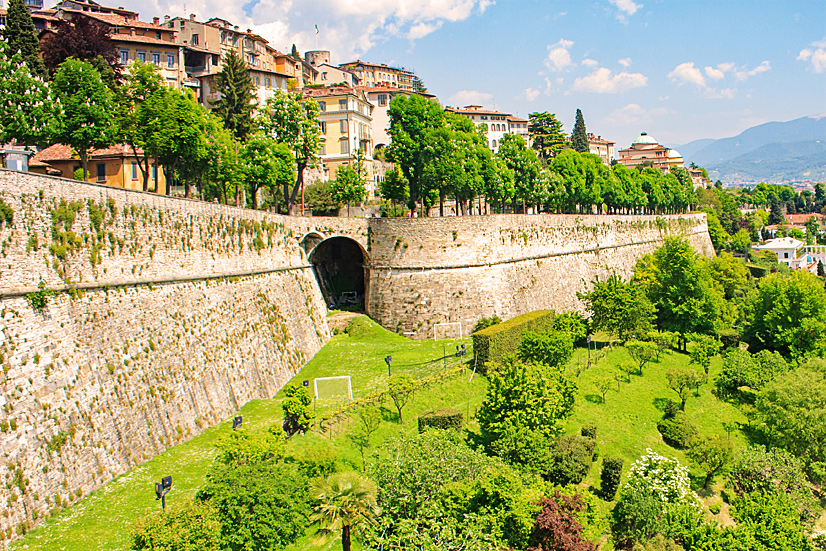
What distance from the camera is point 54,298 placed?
19672 millimetres

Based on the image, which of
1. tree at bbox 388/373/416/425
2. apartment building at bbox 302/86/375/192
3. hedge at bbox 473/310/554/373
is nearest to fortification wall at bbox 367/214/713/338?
hedge at bbox 473/310/554/373

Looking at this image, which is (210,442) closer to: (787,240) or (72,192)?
(72,192)

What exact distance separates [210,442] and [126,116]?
772 inches

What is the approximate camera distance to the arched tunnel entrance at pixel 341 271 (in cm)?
4784

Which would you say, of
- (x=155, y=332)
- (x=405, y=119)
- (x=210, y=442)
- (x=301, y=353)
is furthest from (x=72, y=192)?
(x=405, y=119)

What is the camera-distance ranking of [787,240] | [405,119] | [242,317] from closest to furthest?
Result: 1. [242,317]
2. [405,119]
3. [787,240]

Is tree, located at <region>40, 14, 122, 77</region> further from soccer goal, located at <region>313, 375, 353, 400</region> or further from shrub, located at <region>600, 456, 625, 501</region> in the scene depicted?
shrub, located at <region>600, 456, 625, 501</region>

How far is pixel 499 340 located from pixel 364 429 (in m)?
12.8

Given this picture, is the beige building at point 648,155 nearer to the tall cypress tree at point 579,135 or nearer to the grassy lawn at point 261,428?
the tall cypress tree at point 579,135

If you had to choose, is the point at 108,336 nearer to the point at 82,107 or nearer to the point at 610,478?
the point at 82,107

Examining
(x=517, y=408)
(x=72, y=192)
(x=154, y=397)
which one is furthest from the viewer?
(x=517, y=408)

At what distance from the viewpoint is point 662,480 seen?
2539cm

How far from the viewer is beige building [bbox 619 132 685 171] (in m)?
167

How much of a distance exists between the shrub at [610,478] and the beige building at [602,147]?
128 m
